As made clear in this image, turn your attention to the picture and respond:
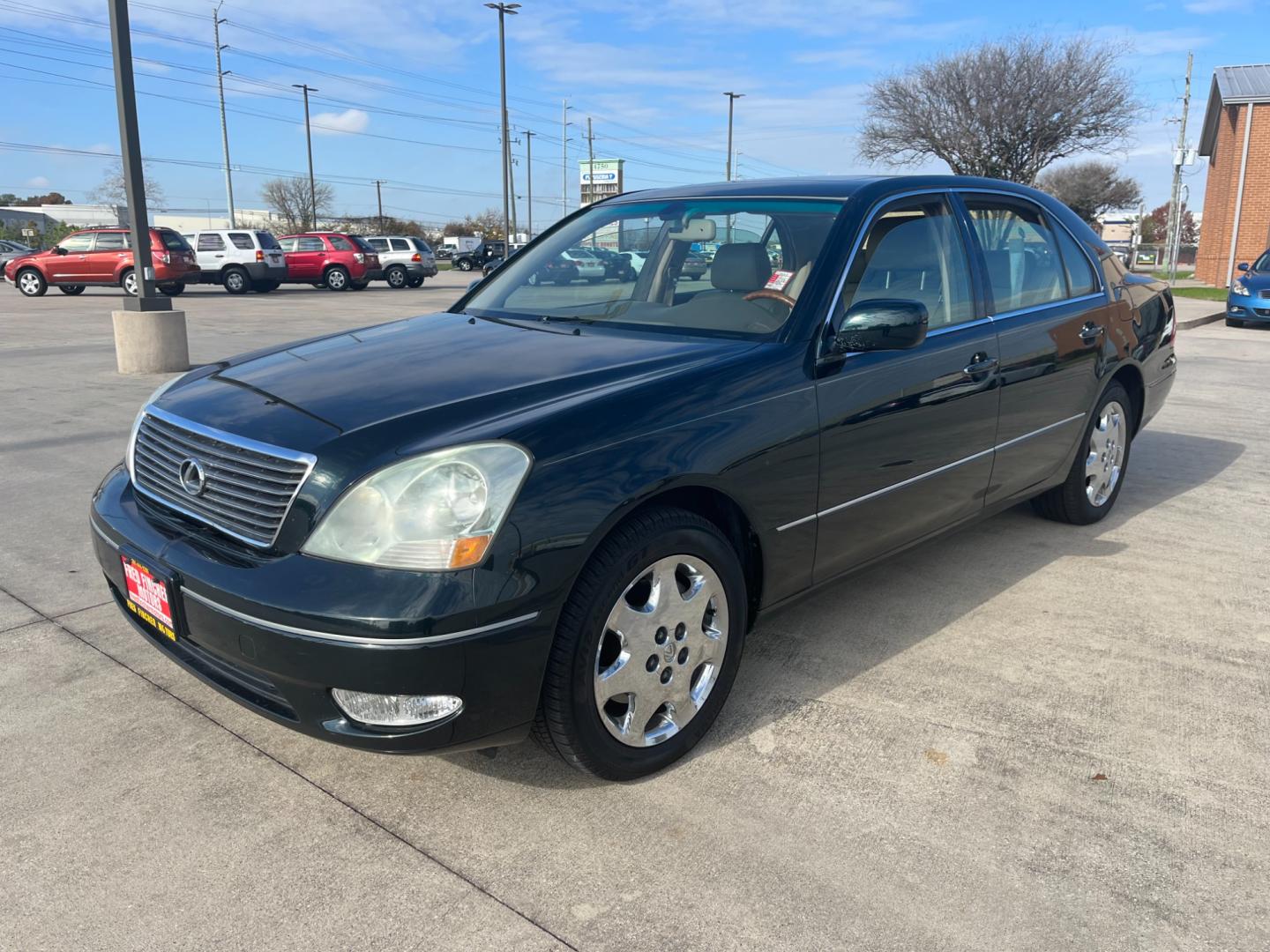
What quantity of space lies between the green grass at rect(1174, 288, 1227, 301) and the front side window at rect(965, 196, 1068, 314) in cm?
2361

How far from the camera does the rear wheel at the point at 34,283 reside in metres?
25.6

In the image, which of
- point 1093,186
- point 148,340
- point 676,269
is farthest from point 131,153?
point 1093,186

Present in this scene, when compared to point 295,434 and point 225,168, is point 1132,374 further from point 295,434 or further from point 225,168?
point 225,168

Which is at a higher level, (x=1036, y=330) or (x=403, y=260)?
(x=403, y=260)

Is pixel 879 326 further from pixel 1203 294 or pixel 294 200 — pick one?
pixel 294 200

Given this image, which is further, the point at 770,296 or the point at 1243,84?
the point at 1243,84

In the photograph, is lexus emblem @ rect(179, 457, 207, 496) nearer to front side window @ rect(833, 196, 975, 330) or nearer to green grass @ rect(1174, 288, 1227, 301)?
front side window @ rect(833, 196, 975, 330)

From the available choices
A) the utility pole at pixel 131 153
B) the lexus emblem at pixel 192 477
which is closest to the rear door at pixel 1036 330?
the lexus emblem at pixel 192 477

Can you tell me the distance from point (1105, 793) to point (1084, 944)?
0.69 metres

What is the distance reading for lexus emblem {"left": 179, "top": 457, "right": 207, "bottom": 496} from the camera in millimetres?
2695

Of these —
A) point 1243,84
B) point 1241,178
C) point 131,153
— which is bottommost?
point 131,153

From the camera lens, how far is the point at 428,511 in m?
2.33

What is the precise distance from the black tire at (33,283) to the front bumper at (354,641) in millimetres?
27406

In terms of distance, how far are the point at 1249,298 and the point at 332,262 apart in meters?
23.0
